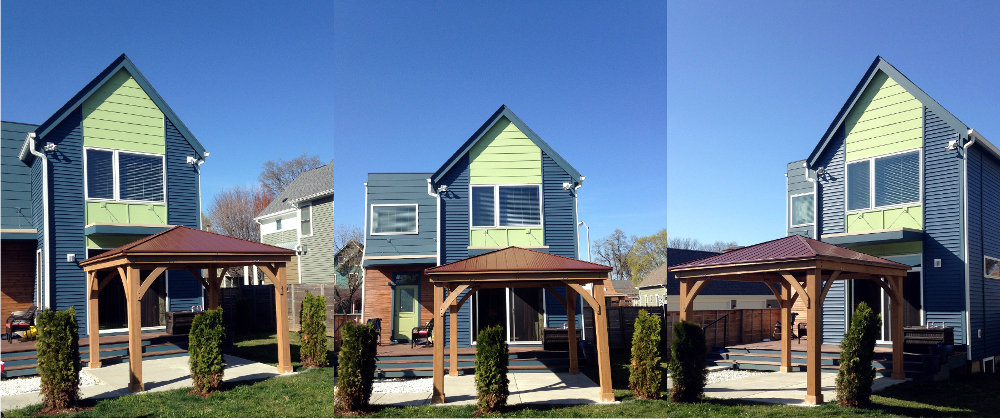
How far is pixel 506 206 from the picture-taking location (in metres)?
14.5

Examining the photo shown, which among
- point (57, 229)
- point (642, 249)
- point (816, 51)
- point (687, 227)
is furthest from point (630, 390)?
point (642, 249)

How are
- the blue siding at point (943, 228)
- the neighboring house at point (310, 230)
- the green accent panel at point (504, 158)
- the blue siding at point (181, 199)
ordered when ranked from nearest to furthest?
the blue siding at point (943, 228) → the blue siding at point (181, 199) → the green accent panel at point (504, 158) → the neighboring house at point (310, 230)

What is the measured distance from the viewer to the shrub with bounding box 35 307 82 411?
809 cm

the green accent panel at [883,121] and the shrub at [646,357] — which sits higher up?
the green accent panel at [883,121]

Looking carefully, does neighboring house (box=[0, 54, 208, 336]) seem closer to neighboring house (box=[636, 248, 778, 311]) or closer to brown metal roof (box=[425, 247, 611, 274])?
brown metal roof (box=[425, 247, 611, 274])

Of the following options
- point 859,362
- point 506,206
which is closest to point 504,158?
point 506,206

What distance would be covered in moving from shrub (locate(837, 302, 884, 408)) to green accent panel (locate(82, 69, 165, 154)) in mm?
13683

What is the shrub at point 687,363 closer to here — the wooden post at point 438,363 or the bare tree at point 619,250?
the wooden post at point 438,363

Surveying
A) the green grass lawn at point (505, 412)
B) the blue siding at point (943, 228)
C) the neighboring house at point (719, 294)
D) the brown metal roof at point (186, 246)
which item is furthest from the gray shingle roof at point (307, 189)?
the blue siding at point (943, 228)

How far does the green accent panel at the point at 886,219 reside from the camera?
12672 mm

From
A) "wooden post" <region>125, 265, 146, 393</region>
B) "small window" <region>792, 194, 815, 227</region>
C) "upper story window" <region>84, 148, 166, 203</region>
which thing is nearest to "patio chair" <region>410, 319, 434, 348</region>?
"wooden post" <region>125, 265, 146, 393</region>

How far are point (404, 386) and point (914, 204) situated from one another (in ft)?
35.8

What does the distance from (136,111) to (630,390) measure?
11736 millimetres

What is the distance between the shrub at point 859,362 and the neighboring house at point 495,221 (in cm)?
630
